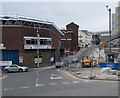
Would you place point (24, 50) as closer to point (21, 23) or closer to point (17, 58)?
point (17, 58)

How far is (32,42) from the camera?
43188 mm

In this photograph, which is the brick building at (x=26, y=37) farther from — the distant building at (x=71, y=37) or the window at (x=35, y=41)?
the distant building at (x=71, y=37)

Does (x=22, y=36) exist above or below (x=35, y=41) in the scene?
above

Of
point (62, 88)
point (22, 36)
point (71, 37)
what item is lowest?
point (62, 88)

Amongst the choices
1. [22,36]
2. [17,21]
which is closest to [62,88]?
[22,36]

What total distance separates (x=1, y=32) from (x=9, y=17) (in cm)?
373

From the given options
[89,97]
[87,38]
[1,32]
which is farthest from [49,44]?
[87,38]

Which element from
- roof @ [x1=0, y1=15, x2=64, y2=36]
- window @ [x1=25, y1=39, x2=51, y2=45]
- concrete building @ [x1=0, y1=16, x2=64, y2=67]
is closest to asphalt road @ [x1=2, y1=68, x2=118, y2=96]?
concrete building @ [x1=0, y1=16, x2=64, y2=67]

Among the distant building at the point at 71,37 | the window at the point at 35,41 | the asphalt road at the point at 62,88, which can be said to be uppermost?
the distant building at the point at 71,37

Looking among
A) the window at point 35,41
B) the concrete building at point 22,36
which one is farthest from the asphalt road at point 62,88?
the window at point 35,41

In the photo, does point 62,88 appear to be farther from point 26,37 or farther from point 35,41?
point 35,41

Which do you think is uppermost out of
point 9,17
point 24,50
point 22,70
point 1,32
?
point 9,17

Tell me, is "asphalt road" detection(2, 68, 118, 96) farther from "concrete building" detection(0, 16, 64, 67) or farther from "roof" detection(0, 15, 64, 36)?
"roof" detection(0, 15, 64, 36)

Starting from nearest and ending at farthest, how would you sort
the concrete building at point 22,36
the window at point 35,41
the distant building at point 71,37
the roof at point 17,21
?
1. the concrete building at point 22,36
2. the roof at point 17,21
3. the window at point 35,41
4. the distant building at point 71,37
